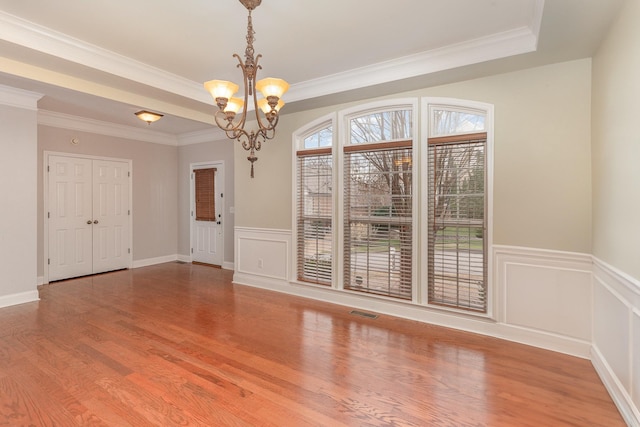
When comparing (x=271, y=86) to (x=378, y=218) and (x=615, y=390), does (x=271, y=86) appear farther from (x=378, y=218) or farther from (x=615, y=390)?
(x=615, y=390)

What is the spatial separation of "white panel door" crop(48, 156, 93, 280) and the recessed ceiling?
1844 millimetres

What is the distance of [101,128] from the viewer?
5.65 metres

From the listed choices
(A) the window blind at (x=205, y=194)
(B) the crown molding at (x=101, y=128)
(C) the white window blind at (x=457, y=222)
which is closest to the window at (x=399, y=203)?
(C) the white window blind at (x=457, y=222)

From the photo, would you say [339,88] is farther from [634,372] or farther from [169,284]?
[169,284]

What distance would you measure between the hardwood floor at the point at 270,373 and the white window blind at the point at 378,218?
47 centimetres

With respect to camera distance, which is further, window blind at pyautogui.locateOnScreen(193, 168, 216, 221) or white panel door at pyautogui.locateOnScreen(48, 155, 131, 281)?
window blind at pyautogui.locateOnScreen(193, 168, 216, 221)

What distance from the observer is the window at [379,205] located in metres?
3.66

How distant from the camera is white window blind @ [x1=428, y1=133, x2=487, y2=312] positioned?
3242 mm

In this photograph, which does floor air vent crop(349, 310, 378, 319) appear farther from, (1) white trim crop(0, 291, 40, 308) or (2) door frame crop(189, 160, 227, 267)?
(1) white trim crop(0, 291, 40, 308)

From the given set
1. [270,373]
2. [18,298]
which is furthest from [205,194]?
[270,373]

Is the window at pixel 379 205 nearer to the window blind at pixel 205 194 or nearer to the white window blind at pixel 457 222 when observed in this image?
the white window blind at pixel 457 222

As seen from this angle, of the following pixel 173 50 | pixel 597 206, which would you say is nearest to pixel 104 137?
pixel 173 50

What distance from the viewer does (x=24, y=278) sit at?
163 inches

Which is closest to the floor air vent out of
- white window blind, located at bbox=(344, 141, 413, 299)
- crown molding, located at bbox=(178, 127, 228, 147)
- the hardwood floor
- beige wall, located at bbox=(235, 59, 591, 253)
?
the hardwood floor
